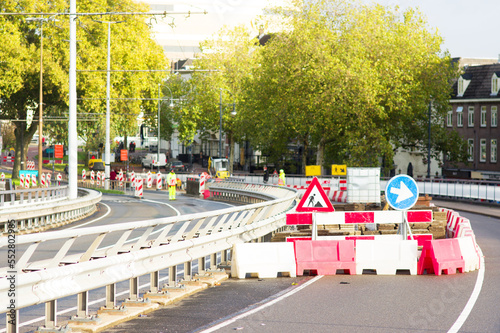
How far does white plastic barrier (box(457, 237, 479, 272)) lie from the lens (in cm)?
1594

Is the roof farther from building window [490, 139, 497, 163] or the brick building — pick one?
building window [490, 139, 497, 163]

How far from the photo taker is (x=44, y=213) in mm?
28281

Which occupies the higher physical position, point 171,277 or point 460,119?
point 460,119

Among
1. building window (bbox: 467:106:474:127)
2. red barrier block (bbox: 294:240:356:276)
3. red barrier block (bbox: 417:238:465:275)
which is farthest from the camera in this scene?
building window (bbox: 467:106:474:127)

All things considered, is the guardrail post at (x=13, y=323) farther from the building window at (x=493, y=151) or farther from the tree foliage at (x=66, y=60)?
the building window at (x=493, y=151)

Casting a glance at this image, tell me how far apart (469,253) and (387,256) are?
188 cm

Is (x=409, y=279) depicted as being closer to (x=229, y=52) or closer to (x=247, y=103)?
(x=247, y=103)

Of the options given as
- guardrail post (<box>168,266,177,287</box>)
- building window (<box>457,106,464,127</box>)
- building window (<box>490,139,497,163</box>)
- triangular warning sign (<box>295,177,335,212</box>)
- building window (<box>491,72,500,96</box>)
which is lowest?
guardrail post (<box>168,266,177,287</box>)

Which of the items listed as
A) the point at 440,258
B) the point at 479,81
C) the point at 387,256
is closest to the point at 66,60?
the point at 479,81

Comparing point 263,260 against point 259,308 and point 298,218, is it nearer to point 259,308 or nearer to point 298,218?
point 298,218

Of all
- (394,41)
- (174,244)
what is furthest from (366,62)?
→ (174,244)

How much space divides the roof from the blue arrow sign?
2278 inches

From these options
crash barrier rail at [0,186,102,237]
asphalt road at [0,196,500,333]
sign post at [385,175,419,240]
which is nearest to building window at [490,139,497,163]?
crash barrier rail at [0,186,102,237]

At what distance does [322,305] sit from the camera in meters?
11.6
